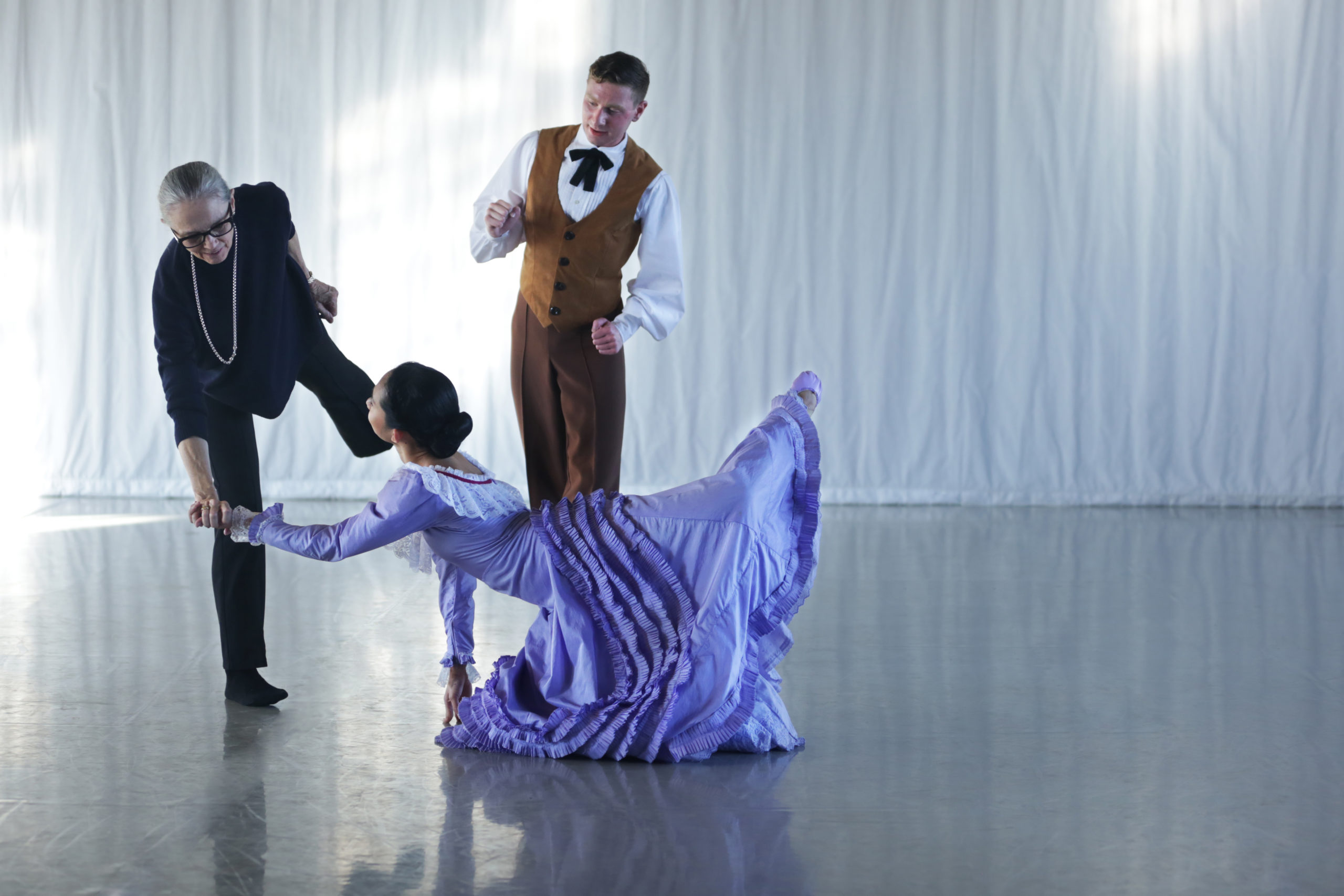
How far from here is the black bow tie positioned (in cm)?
290

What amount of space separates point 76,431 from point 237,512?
453 cm

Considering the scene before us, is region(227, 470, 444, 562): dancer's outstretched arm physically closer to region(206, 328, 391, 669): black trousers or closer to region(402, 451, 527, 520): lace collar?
region(402, 451, 527, 520): lace collar

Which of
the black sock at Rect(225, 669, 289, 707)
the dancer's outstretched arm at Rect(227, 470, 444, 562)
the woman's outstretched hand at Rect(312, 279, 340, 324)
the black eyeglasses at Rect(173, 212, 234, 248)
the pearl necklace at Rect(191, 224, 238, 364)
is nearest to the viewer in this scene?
the dancer's outstretched arm at Rect(227, 470, 444, 562)

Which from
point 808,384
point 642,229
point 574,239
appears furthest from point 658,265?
point 808,384

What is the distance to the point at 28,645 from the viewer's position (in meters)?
3.21

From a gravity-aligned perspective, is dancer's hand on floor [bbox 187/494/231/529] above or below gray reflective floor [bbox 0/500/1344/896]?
above

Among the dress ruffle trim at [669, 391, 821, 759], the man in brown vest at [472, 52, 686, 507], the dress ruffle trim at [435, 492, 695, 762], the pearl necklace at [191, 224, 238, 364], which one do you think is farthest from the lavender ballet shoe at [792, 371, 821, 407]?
the pearl necklace at [191, 224, 238, 364]

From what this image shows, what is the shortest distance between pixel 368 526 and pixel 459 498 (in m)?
0.16

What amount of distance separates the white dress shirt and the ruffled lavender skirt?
0.68 m

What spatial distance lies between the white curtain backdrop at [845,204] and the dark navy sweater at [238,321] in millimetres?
3468

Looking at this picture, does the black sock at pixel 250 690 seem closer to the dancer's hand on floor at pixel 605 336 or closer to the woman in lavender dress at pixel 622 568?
the woman in lavender dress at pixel 622 568

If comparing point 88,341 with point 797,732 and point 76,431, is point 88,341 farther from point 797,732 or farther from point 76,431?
point 797,732

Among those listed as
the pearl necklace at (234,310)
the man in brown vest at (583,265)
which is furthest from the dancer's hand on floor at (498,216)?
the pearl necklace at (234,310)

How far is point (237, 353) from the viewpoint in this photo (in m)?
2.61
